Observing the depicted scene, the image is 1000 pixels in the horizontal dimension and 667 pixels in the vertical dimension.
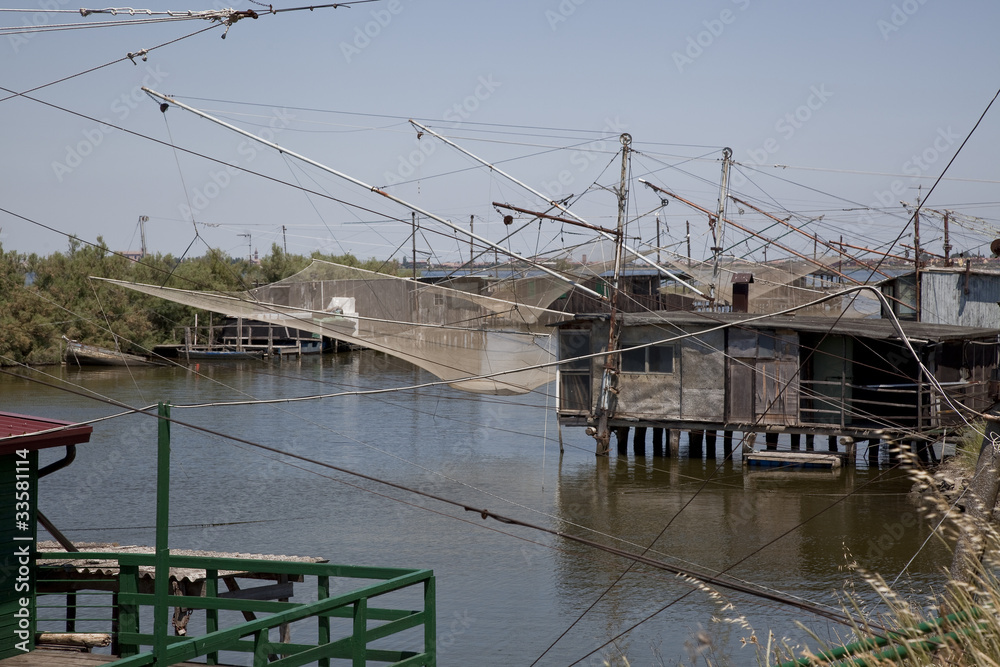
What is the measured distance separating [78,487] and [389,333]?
9.91m

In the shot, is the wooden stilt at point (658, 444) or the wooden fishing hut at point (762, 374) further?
the wooden stilt at point (658, 444)

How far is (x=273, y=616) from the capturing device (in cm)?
599

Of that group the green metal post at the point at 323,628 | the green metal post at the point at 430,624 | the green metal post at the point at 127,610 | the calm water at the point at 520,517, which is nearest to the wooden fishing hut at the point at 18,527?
the green metal post at the point at 127,610

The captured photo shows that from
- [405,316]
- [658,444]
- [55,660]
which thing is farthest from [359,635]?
[658,444]

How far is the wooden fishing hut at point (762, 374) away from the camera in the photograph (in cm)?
2259

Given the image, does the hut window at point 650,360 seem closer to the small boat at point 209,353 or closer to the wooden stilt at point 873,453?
the wooden stilt at point 873,453

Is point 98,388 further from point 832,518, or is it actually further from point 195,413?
point 832,518

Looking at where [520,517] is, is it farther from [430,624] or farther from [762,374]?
[430,624]

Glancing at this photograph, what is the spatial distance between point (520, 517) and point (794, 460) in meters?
8.09

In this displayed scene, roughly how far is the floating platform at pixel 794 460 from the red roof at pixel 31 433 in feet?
61.2

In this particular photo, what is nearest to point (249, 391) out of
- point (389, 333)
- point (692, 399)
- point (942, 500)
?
point (692, 399)

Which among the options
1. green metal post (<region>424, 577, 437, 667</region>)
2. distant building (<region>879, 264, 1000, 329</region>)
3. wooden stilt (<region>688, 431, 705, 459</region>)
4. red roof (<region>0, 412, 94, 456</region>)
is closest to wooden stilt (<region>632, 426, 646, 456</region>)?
wooden stilt (<region>688, 431, 705, 459</region>)

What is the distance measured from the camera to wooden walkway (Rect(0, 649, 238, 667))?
6770 millimetres

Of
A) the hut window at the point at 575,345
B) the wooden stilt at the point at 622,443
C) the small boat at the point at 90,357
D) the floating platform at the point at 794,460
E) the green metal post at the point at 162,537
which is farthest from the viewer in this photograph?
the small boat at the point at 90,357
